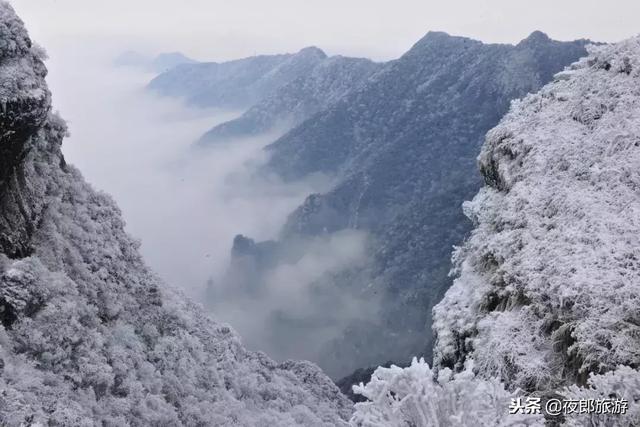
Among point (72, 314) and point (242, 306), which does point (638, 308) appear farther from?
point (242, 306)

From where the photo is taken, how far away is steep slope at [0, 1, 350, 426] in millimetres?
22312

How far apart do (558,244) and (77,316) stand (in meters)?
22.3

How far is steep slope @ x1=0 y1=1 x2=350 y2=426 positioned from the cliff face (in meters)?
6.31

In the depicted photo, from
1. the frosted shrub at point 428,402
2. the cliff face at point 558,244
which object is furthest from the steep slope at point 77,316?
the frosted shrub at point 428,402

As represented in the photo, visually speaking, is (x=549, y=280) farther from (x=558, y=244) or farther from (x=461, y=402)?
(x=461, y=402)

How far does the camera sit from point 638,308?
14.4 meters

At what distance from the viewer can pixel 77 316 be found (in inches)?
1033

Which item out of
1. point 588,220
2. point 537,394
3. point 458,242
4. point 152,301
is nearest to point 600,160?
point 588,220

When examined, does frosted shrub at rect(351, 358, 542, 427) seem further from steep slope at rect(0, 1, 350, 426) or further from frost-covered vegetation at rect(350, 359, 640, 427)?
steep slope at rect(0, 1, 350, 426)

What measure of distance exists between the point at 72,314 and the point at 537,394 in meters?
21.3

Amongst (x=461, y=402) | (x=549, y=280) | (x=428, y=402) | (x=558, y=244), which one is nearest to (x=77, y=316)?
(x=428, y=402)

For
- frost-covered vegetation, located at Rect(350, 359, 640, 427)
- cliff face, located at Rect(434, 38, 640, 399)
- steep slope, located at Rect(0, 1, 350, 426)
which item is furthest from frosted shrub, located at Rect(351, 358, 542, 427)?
steep slope, located at Rect(0, 1, 350, 426)

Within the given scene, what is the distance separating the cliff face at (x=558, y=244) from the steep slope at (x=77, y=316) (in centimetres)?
631

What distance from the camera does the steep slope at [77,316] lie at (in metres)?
22.3
